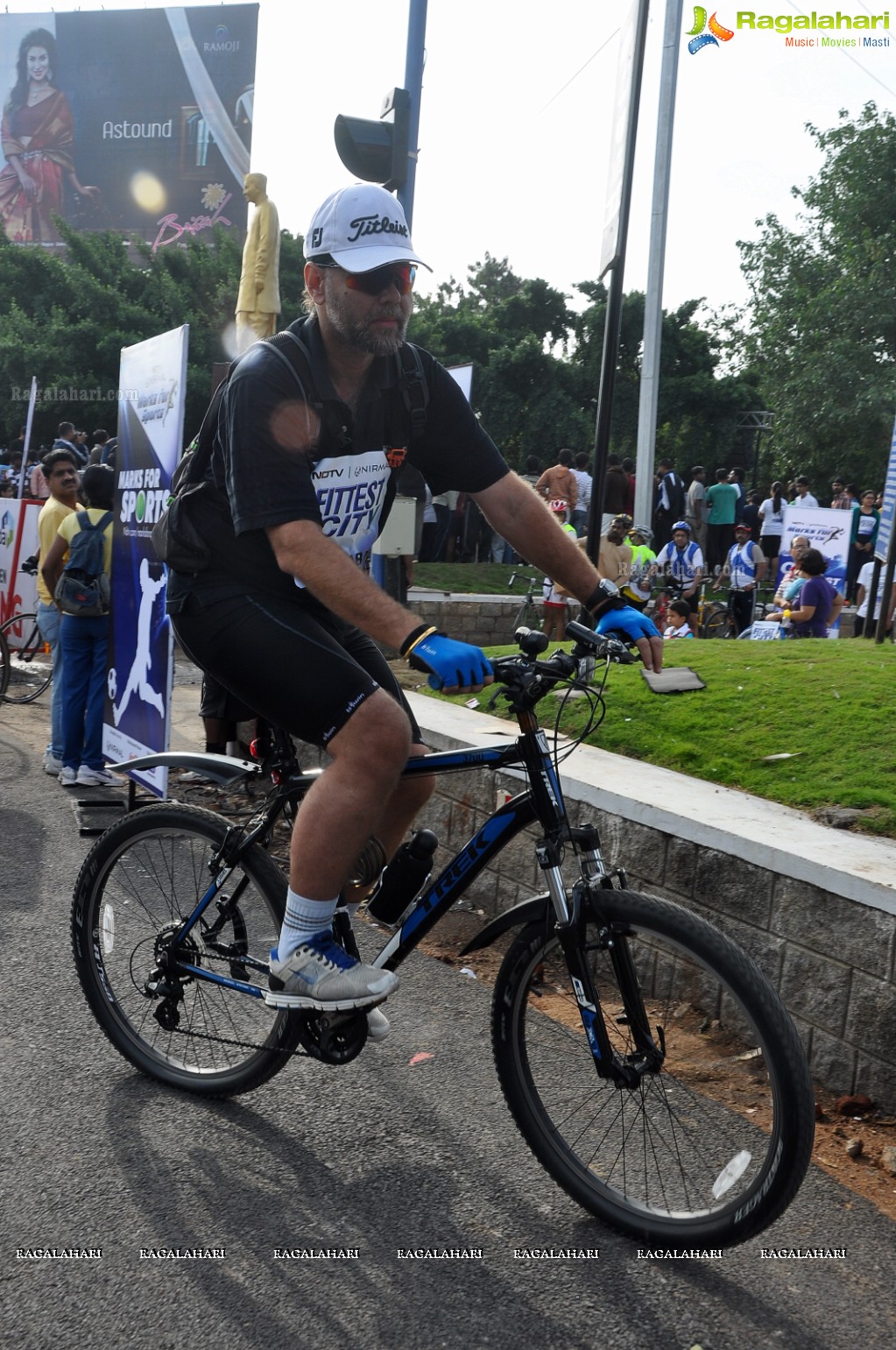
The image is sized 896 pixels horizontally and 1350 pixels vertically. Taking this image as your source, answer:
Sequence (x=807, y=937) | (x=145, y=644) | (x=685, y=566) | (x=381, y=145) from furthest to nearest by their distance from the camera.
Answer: (x=685, y=566) < (x=381, y=145) < (x=145, y=644) < (x=807, y=937)

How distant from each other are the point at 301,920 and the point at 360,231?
166cm

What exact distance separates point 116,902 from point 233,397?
1.57 metres

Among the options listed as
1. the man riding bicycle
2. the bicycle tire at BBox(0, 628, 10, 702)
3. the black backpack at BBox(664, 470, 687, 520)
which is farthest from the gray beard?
the black backpack at BBox(664, 470, 687, 520)

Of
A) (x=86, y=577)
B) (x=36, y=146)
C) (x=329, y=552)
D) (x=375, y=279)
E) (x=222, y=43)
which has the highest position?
(x=222, y=43)

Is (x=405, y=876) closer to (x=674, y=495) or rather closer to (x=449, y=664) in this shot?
(x=449, y=664)

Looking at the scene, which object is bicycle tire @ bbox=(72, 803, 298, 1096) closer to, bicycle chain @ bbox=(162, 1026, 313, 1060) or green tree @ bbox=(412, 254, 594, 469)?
bicycle chain @ bbox=(162, 1026, 313, 1060)

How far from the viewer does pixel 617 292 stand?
7.29 meters

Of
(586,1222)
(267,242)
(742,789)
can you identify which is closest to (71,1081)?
(586,1222)

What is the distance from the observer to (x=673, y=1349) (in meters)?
2.41

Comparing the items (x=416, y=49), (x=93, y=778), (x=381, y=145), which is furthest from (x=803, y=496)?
(x=93, y=778)

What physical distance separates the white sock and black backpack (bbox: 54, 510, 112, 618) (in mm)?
4729

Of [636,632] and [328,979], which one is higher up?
[636,632]

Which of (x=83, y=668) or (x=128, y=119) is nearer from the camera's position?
(x=83, y=668)

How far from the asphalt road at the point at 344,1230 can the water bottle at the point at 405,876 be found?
A: 2.03ft
